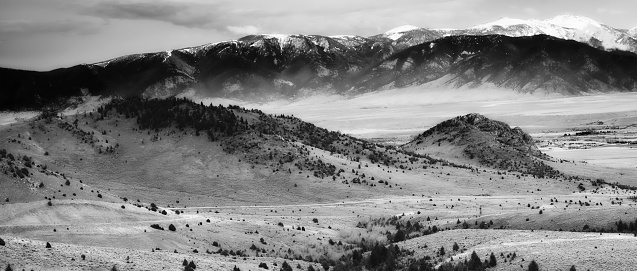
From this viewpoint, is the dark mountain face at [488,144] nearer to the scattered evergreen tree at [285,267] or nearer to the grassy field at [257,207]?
the grassy field at [257,207]

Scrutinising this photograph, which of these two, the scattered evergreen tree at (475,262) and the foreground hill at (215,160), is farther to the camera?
the foreground hill at (215,160)

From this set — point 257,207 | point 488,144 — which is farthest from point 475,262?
point 488,144

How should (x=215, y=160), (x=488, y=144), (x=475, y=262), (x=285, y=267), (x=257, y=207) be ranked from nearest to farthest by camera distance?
(x=475, y=262) → (x=285, y=267) → (x=257, y=207) → (x=215, y=160) → (x=488, y=144)

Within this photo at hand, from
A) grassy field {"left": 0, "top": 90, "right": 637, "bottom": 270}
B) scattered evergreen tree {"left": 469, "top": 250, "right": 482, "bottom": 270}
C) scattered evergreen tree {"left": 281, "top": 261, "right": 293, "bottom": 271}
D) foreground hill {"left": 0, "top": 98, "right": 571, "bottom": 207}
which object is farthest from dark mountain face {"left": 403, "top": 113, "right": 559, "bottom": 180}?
scattered evergreen tree {"left": 281, "top": 261, "right": 293, "bottom": 271}

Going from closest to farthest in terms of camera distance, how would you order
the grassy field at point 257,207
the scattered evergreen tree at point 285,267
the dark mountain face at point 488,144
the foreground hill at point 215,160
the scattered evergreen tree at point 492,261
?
the scattered evergreen tree at point 492,261, the grassy field at point 257,207, the scattered evergreen tree at point 285,267, the foreground hill at point 215,160, the dark mountain face at point 488,144

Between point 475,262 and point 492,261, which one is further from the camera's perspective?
point 475,262

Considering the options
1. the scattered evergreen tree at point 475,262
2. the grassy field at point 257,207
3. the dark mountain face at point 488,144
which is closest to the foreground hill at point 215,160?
the grassy field at point 257,207

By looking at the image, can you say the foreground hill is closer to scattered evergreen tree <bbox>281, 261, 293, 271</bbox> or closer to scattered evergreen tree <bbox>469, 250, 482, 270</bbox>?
scattered evergreen tree <bbox>281, 261, 293, 271</bbox>

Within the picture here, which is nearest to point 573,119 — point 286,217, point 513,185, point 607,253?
point 513,185

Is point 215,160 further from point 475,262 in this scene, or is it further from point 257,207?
point 475,262

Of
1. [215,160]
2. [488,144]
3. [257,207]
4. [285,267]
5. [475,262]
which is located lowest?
[257,207]

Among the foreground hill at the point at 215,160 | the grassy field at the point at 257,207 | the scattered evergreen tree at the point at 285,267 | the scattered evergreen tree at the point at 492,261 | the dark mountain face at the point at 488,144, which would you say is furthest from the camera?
the dark mountain face at the point at 488,144
